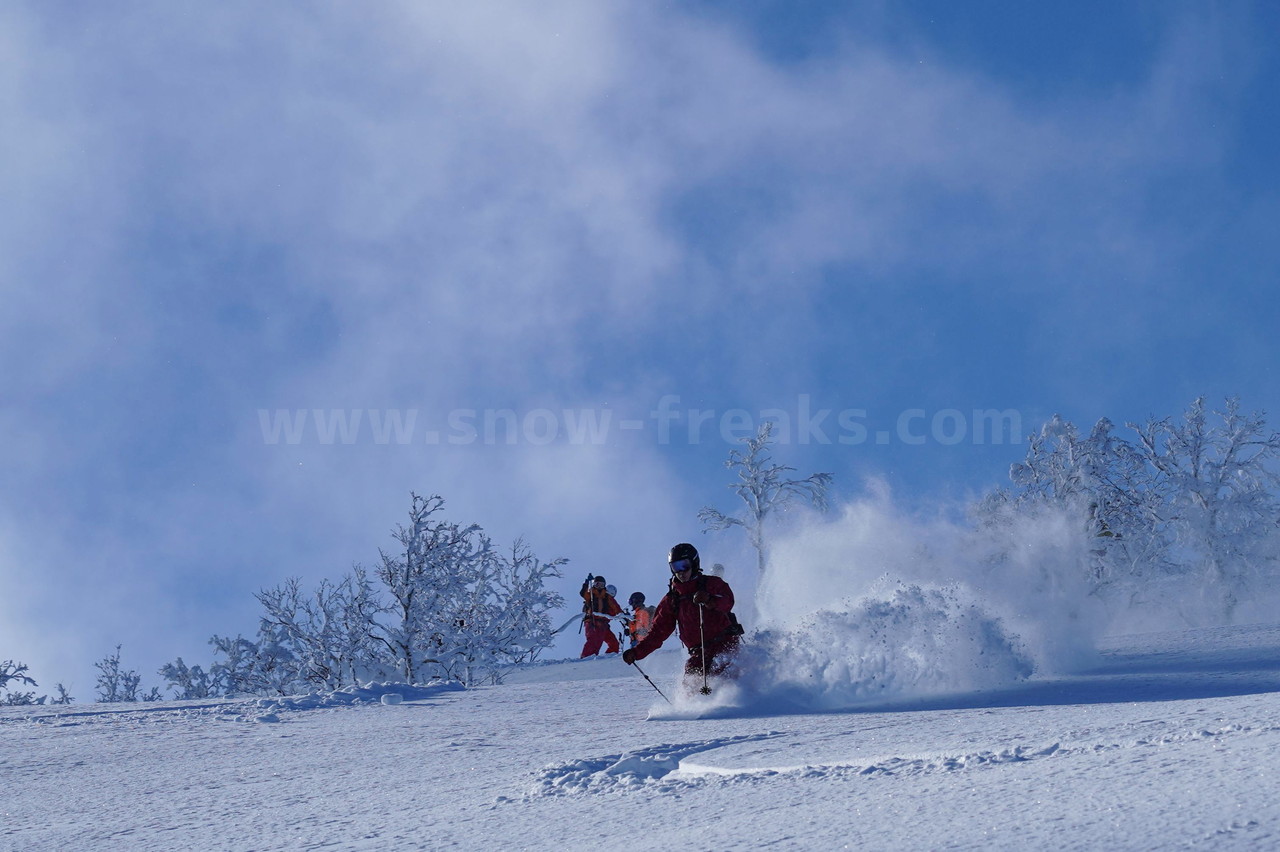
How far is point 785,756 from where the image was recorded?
4500 millimetres

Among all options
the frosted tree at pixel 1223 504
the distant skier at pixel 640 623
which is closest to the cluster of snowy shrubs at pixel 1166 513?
the frosted tree at pixel 1223 504

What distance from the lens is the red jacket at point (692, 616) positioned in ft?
A: 27.0

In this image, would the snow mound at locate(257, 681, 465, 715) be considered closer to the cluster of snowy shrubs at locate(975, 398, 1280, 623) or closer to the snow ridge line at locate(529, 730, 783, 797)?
the snow ridge line at locate(529, 730, 783, 797)

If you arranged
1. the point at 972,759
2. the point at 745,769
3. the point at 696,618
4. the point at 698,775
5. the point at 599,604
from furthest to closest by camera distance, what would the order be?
the point at 599,604 < the point at 696,618 < the point at 698,775 < the point at 745,769 < the point at 972,759

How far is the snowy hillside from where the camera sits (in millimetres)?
2830

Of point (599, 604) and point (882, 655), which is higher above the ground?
point (599, 604)

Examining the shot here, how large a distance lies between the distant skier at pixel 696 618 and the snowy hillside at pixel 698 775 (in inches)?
19.5

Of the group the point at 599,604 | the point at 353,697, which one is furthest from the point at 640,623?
the point at 353,697

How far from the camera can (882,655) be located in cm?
836

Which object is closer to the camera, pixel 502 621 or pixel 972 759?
pixel 972 759

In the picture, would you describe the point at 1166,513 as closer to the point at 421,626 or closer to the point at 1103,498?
the point at 1103,498

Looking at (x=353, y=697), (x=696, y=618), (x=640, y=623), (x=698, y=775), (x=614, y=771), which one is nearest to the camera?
(x=698, y=775)

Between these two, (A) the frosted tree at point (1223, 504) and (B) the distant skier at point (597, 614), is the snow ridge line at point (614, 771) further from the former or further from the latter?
(A) the frosted tree at point (1223, 504)

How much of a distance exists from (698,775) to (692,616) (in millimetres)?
4071
